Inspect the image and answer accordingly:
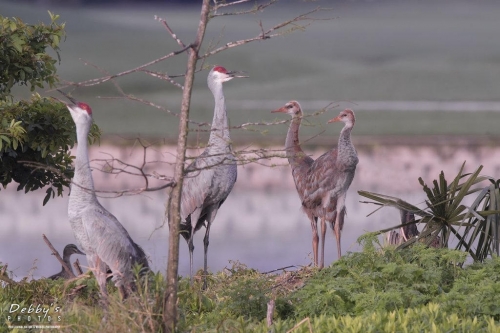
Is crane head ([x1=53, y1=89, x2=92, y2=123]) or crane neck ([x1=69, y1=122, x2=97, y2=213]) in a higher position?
crane head ([x1=53, y1=89, x2=92, y2=123])

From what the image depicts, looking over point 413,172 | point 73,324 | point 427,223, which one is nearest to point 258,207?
point 413,172

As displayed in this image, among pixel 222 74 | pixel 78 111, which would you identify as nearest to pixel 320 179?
pixel 222 74

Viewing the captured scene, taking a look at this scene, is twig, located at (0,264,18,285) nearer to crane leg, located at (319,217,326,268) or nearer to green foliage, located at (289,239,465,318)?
green foliage, located at (289,239,465,318)

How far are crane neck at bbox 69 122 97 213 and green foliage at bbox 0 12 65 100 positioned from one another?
1422mm

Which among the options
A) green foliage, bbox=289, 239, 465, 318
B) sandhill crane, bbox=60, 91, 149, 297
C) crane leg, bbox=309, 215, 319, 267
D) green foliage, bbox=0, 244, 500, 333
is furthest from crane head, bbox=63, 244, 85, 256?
green foliage, bbox=289, 239, 465, 318

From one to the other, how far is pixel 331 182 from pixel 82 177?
10.1ft

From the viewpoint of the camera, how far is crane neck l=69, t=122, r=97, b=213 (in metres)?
6.50

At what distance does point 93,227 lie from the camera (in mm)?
6551

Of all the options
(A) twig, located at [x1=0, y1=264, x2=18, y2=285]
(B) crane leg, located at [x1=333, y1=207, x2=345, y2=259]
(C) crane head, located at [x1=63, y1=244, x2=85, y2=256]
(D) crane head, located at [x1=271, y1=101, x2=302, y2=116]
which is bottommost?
(A) twig, located at [x1=0, y1=264, x2=18, y2=285]

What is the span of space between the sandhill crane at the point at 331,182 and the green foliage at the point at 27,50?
2509mm

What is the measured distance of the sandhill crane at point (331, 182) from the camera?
900cm

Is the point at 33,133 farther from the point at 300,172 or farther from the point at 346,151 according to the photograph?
the point at 346,151

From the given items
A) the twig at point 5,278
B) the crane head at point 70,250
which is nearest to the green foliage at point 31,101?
the twig at point 5,278

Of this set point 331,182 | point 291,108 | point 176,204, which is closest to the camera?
point 176,204
